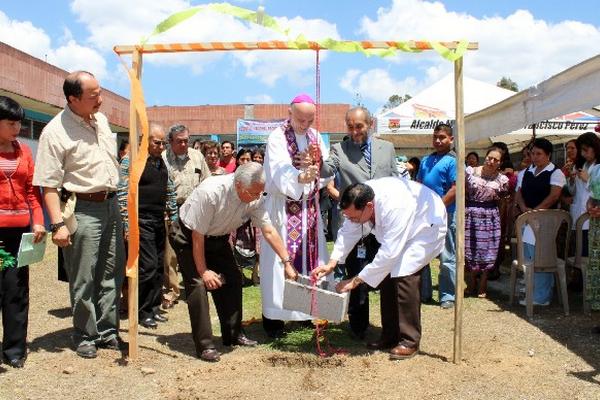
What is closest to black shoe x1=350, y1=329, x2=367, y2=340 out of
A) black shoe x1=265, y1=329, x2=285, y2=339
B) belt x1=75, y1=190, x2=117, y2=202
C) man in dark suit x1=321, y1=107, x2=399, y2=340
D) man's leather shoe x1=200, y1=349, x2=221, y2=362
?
man in dark suit x1=321, y1=107, x2=399, y2=340

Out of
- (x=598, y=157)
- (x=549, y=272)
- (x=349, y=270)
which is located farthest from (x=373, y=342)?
(x=598, y=157)

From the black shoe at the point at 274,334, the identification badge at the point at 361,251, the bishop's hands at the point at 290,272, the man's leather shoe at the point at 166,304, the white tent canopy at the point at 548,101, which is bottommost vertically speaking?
the black shoe at the point at 274,334

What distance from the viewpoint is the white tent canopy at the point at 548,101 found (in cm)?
479

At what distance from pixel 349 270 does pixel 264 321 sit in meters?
0.81

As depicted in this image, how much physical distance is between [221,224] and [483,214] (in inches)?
128

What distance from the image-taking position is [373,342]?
4711 millimetres

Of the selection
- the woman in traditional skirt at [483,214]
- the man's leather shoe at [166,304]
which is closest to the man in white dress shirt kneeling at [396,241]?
the woman in traditional skirt at [483,214]

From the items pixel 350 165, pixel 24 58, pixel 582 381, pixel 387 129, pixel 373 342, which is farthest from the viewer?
pixel 24 58

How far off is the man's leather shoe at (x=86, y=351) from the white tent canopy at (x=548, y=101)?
425 cm

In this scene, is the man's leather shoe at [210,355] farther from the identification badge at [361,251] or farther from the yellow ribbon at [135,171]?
the identification badge at [361,251]

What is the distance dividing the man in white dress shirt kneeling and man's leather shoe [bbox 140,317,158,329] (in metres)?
1.77

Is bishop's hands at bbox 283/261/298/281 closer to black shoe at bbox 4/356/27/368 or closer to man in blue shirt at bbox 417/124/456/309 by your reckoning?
black shoe at bbox 4/356/27/368

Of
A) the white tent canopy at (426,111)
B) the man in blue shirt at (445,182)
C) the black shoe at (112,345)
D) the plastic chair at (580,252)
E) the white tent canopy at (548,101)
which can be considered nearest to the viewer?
Result: the black shoe at (112,345)

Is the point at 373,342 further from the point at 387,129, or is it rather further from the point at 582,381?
the point at 387,129
